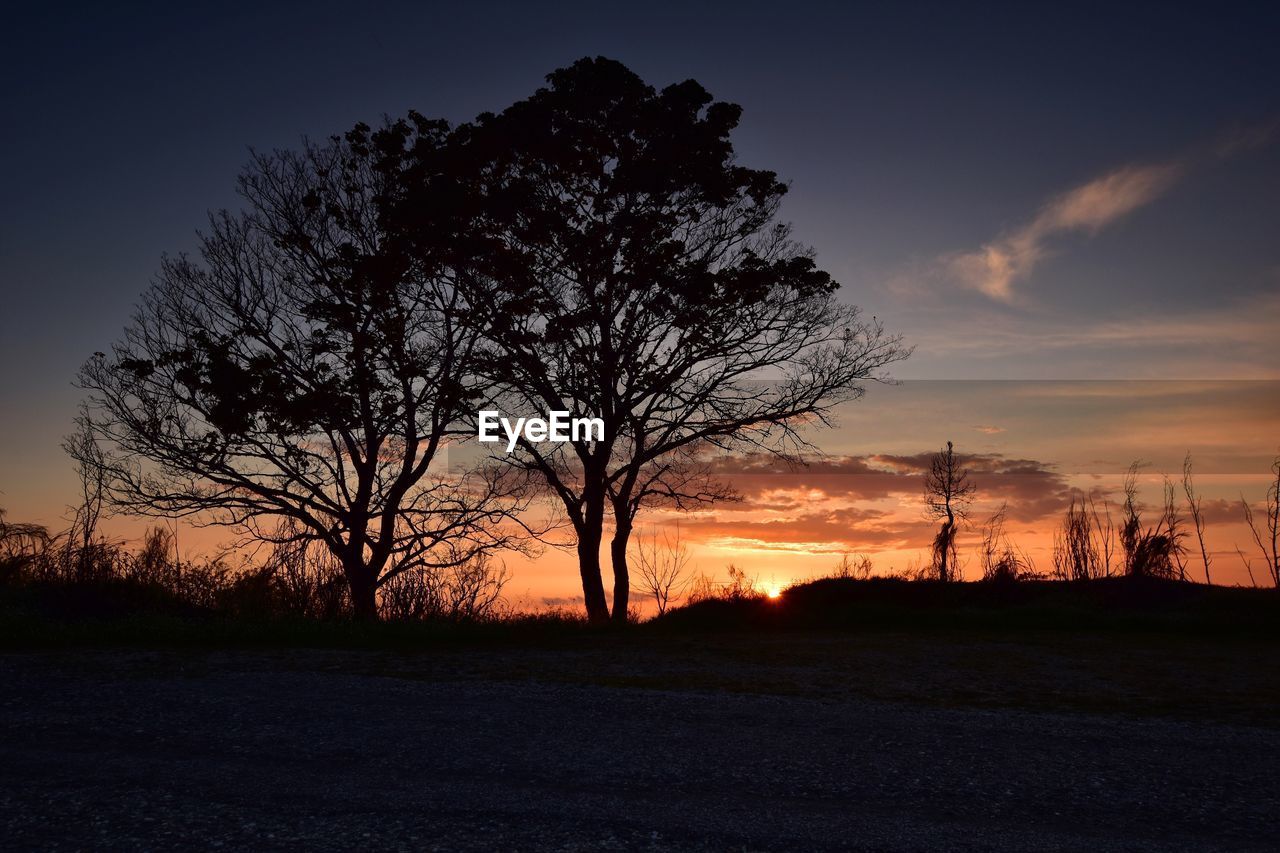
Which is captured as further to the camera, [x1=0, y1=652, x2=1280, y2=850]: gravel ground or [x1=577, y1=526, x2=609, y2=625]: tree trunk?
[x1=577, y1=526, x2=609, y2=625]: tree trunk

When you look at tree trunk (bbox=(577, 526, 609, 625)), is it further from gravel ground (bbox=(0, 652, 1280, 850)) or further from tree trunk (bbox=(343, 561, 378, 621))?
gravel ground (bbox=(0, 652, 1280, 850))

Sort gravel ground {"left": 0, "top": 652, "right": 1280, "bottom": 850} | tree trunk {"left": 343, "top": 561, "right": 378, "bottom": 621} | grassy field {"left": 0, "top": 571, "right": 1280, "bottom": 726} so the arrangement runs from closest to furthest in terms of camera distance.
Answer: gravel ground {"left": 0, "top": 652, "right": 1280, "bottom": 850} → grassy field {"left": 0, "top": 571, "right": 1280, "bottom": 726} → tree trunk {"left": 343, "top": 561, "right": 378, "bottom": 621}

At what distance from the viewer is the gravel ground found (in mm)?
4969

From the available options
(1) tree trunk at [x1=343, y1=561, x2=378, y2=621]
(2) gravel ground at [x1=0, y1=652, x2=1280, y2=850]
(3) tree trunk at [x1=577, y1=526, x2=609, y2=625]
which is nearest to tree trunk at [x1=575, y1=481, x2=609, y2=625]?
(3) tree trunk at [x1=577, y1=526, x2=609, y2=625]

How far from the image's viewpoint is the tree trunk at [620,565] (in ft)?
63.0

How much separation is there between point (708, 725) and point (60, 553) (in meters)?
13.1

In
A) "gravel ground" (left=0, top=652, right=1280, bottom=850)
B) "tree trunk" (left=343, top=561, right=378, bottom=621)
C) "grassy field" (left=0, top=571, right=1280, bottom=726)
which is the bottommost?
"gravel ground" (left=0, top=652, right=1280, bottom=850)

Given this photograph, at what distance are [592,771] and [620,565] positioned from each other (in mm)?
13476

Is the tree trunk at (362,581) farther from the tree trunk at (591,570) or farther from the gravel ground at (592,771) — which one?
the gravel ground at (592,771)

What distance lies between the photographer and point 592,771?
5980 mm

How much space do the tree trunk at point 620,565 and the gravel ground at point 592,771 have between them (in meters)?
10.5

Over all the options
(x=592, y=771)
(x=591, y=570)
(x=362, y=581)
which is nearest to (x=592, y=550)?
(x=591, y=570)

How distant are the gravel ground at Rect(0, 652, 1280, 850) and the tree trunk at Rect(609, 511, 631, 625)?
34.5 feet

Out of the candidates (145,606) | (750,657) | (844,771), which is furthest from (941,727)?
(145,606)
